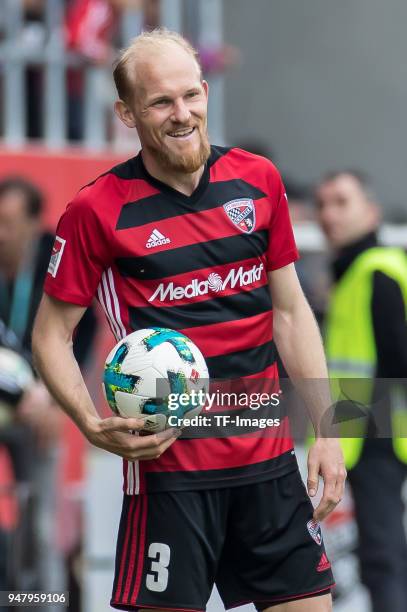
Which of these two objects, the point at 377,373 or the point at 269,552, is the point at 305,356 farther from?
the point at 377,373

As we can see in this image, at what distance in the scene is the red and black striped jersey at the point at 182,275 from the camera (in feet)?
12.4

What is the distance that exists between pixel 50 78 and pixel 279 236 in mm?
5317

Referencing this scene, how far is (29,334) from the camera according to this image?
20.9ft

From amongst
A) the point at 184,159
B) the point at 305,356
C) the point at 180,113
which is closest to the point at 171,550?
the point at 305,356

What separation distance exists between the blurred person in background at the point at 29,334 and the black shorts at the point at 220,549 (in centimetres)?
235

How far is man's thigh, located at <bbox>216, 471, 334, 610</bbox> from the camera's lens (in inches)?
150

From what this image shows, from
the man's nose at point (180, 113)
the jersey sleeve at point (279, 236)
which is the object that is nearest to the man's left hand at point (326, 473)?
the jersey sleeve at point (279, 236)

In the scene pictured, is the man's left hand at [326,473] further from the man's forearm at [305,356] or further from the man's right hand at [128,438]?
the man's right hand at [128,438]

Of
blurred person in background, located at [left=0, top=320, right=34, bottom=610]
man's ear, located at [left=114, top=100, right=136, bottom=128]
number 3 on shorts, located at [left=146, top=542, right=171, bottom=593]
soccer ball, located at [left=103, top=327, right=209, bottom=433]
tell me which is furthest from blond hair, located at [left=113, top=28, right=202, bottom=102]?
blurred person in background, located at [left=0, top=320, right=34, bottom=610]

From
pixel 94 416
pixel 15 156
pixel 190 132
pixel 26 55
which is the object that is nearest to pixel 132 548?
pixel 94 416

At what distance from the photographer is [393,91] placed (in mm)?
11875

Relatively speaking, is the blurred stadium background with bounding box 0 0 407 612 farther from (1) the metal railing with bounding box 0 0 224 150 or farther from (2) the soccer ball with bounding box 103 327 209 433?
(2) the soccer ball with bounding box 103 327 209 433

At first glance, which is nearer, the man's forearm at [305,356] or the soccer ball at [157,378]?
the soccer ball at [157,378]

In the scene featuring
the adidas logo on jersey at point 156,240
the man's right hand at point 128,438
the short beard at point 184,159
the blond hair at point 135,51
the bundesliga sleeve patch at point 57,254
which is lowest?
the man's right hand at point 128,438
